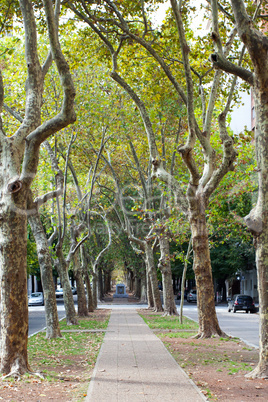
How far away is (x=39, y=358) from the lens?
10.5 meters

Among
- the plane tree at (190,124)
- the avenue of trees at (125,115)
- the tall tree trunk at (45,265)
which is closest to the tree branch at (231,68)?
the avenue of trees at (125,115)

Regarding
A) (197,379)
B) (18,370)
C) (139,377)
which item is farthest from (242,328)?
(18,370)

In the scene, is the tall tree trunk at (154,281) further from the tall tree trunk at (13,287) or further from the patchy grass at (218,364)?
the tall tree trunk at (13,287)

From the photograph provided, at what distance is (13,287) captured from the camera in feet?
26.1

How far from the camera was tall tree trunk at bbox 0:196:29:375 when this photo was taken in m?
7.89

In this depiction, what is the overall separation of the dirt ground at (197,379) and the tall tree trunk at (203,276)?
175cm

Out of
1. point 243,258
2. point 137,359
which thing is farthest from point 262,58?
point 243,258

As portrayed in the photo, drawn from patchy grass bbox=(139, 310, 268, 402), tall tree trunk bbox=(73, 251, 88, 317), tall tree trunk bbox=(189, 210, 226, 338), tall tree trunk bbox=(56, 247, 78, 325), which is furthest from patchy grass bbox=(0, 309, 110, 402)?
tall tree trunk bbox=(73, 251, 88, 317)

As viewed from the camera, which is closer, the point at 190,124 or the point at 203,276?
the point at 190,124

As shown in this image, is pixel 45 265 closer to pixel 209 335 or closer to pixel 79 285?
pixel 209 335

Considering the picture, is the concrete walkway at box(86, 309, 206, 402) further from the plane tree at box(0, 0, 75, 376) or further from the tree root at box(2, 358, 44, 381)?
the plane tree at box(0, 0, 75, 376)

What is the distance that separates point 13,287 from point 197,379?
130 inches

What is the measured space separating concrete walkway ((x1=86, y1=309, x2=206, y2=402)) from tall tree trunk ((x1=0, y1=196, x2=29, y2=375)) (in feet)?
4.38

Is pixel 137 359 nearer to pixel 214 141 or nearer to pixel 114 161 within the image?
pixel 214 141
